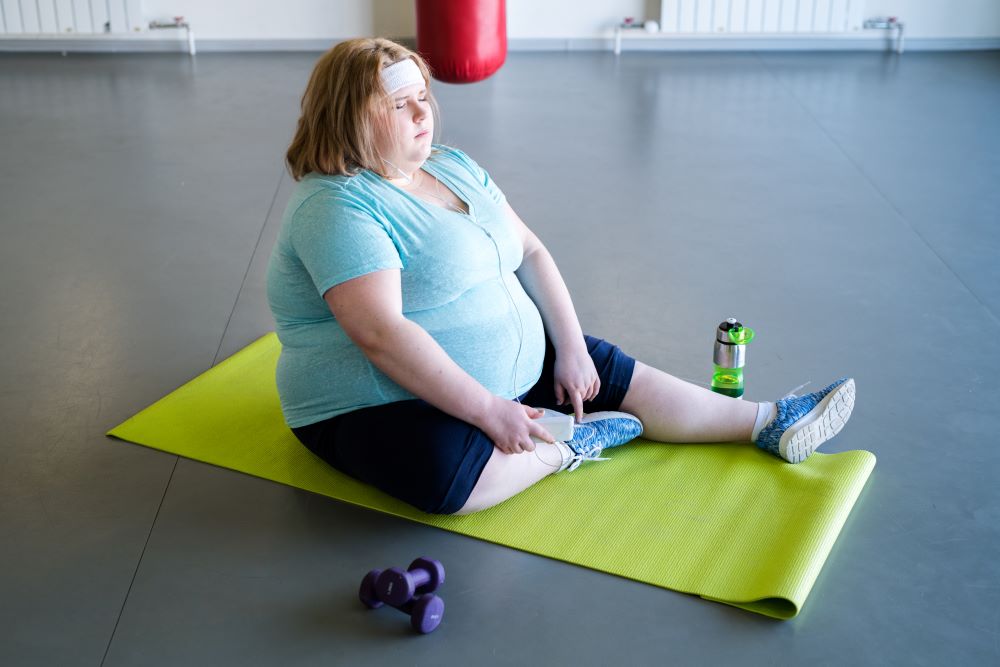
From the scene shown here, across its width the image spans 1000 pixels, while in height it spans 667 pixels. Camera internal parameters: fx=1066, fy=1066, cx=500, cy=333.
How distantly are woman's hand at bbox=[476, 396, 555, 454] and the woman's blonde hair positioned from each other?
0.47m

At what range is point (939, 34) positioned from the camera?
630 cm

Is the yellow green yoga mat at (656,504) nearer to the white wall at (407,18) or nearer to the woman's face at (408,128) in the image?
the woman's face at (408,128)

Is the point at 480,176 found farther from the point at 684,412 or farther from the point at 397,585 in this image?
the point at 397,585

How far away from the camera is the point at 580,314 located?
2.84 m

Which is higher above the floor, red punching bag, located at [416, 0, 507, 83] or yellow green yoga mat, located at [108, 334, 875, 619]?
red punching bag, located at [416, 0, 507, 83]


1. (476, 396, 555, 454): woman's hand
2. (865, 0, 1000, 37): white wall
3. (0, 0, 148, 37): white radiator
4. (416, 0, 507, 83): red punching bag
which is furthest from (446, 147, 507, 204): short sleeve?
(865, 0, 1000, 37): white wall

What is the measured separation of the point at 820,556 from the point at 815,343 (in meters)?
0.96

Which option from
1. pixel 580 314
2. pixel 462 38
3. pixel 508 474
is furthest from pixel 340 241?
pixel 462 38

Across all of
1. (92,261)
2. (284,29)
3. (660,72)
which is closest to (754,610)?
(92,261)

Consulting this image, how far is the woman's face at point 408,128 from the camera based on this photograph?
1.84 m

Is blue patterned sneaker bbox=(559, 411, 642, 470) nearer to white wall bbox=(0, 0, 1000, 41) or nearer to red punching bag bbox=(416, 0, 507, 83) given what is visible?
red punching bag bbox=(416, 0, 507, 83)

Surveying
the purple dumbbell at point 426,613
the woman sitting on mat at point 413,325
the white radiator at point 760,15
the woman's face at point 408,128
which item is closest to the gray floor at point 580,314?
the purple dumbbell at point 426,613

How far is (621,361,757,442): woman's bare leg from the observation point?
212 centimetres

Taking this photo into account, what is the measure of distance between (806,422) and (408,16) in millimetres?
4772
